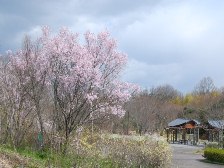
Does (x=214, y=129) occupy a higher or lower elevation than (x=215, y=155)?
higher

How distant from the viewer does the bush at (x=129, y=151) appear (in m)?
14.7

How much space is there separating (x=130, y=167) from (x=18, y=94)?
21.1 ft

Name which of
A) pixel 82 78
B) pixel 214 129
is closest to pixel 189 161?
pixel 82 78

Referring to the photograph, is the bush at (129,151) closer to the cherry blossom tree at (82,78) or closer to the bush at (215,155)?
the cherry blossom tree at (82,78)

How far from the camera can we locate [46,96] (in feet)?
59.4

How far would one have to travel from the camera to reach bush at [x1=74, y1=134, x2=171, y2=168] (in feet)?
48.2

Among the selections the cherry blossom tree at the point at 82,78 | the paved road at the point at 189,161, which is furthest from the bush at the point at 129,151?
the paved road at the point at 189,161

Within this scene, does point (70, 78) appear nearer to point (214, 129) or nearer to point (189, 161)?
point (189, 161)

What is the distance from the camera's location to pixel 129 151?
49.4 feet

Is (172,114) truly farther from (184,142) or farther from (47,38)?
(47,38)

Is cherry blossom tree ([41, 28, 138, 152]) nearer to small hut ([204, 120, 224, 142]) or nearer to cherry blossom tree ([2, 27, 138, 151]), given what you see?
cherry blossom tree ([2, 27, 138, 151])

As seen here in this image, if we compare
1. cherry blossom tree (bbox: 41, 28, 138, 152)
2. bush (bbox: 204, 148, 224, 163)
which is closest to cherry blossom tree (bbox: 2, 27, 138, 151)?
cherry blossom tree (bbox: 41, 28, 138, 152)

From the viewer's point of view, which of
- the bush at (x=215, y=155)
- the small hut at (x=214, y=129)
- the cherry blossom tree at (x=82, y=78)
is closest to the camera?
the cherry blossom tree at (x=82, y=78)

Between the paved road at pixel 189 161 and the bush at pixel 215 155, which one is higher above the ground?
the bush at pixel 215 155
